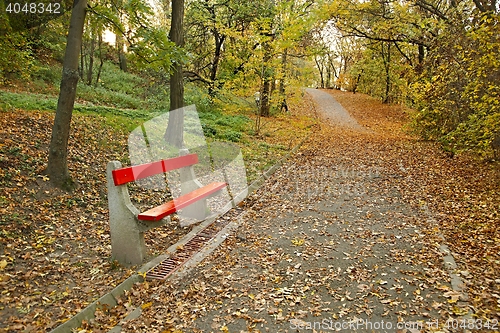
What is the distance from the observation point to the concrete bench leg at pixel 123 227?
4273 mm

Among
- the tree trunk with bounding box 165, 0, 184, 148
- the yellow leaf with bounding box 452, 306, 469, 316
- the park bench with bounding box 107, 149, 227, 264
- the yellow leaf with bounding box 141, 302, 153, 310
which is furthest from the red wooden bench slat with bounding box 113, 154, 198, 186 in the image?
the yellow leaf with bounding box 452, 306, 469, 316

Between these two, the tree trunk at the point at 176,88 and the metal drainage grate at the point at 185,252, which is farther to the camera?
the tree trunk at the point at 176,88

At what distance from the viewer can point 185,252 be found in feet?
15.9

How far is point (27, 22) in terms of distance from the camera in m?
7.61

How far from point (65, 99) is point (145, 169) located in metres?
2.18

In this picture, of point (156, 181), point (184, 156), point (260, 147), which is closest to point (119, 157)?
point (156, 181)

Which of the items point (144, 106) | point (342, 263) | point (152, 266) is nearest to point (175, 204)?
point (152, 266)

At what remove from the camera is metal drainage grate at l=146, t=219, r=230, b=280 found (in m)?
4.25

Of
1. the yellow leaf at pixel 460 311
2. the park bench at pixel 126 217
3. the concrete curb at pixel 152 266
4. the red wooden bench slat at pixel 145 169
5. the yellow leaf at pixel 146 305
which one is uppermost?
the red wooden bench slat at pixel 145 169

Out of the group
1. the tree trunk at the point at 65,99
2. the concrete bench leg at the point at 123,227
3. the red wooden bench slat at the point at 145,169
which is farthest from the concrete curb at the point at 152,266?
the tree trunk at the point at 65,99

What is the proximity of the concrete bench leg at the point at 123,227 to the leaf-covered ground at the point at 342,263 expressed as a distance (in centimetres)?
56

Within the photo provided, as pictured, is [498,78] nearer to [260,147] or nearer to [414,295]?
[414,295]

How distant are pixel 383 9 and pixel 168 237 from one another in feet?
45.3

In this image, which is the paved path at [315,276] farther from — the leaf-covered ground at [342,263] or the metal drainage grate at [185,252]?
the metal drainage grate at [185,252]
